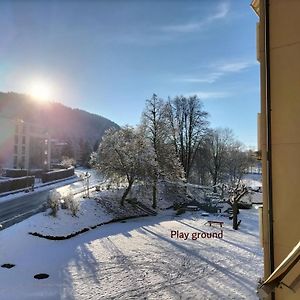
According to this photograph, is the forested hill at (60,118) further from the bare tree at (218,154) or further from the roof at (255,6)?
the roof at (255,6)

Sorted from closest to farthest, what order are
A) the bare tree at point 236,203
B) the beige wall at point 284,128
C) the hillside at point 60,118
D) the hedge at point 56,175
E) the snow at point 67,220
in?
1. the beige wall at point 284,128
2. the snow at point 67,220
3. the bare tree at point 236,203
4. the hedge at point 56,175
5. the hillside at point 60,118

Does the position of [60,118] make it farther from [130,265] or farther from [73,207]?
[130,265]

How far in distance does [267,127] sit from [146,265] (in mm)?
9942

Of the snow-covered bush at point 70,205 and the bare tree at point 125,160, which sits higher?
the bare tree at point 125,160

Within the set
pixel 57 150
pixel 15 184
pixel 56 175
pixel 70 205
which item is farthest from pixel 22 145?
pixel 70 205

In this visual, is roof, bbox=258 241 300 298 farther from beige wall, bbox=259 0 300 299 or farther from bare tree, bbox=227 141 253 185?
bare tree, bbox=227 141 253 185

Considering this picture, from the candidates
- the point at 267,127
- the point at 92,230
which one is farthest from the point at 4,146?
the point at 267,127

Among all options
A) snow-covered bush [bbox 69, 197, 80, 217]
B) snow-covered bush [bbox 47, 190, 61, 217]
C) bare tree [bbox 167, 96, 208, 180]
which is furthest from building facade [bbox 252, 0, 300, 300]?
bare tree [bbox 167, 96, 208, 180]

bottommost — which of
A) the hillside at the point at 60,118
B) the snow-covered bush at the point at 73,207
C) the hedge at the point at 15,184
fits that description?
the snow-covered bush at the point at 73,207

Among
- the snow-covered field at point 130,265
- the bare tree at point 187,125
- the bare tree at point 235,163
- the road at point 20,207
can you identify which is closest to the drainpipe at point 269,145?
the snow-covered field at point 130,265

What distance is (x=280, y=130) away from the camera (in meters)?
3.11

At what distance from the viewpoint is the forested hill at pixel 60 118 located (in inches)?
4774

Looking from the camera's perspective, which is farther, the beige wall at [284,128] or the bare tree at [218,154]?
the bare tree at [218,154]

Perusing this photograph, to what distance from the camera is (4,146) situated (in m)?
51.3
